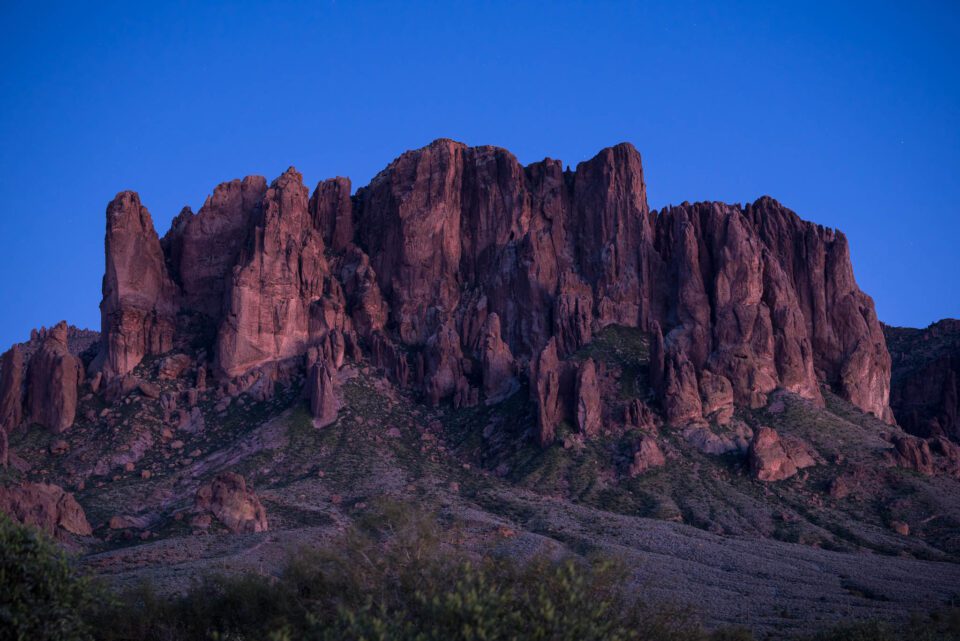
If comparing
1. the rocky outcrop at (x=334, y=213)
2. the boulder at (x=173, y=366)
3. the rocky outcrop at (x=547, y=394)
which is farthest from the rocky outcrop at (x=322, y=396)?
the rocky outcrop at (x=334, y=213)

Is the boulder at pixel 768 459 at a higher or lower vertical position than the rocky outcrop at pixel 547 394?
lower

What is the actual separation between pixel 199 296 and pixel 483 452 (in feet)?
158

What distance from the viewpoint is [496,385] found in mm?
113750

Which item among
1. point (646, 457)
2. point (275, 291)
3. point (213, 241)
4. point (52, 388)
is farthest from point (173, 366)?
point (646, 457)

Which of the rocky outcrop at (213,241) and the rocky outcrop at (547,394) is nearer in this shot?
the rocky outcrop at (547,394)

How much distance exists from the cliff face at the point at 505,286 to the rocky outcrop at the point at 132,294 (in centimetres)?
25

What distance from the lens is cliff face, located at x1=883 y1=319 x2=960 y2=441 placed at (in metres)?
124

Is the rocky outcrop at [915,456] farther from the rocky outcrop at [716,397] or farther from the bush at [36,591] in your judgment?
the bush at [36,591]

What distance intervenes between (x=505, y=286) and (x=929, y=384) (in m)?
59.9

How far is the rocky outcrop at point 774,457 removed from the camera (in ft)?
313

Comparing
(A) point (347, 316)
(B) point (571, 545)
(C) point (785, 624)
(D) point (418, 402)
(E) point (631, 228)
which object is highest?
(E) point (631, 228)

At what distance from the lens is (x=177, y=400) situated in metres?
113

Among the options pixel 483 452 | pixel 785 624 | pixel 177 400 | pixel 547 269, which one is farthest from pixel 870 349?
pixel 177 400

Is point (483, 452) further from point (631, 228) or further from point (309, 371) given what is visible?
point (631, 228)
